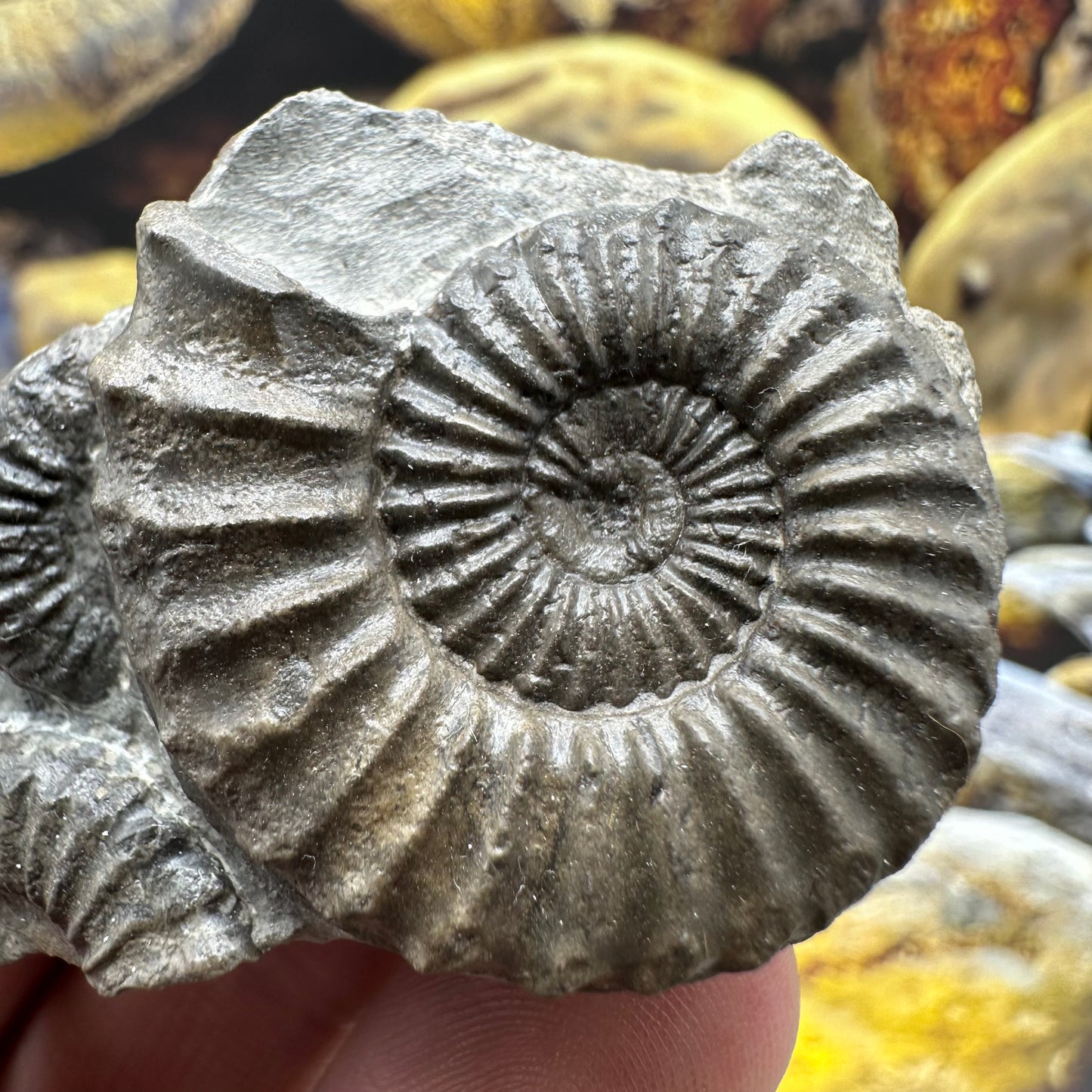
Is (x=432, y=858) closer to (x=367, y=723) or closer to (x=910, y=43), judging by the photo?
(x=367, y=723)

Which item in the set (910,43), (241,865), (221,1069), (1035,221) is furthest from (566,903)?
(910,43)

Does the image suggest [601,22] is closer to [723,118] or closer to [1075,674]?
[723,118]

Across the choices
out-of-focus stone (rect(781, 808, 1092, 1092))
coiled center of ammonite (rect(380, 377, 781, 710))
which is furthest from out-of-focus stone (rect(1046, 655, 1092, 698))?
coiled center of ammonite (rect(380, 377, 781, 710))

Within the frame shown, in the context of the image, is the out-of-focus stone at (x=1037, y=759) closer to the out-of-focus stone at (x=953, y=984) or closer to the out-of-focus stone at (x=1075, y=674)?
the out-of-focus stone at (x=1075, y=674)

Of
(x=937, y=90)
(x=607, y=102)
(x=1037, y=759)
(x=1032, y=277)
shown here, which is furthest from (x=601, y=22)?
(x=1037, y=759)

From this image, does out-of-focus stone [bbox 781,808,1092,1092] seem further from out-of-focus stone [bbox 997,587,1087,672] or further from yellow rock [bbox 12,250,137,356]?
yellow rock [bbox 12,250,137,356]

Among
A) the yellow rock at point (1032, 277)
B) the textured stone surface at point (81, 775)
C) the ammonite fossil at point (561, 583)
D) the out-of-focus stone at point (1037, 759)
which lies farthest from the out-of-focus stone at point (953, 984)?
the yellow rock at point (1032, 277)
